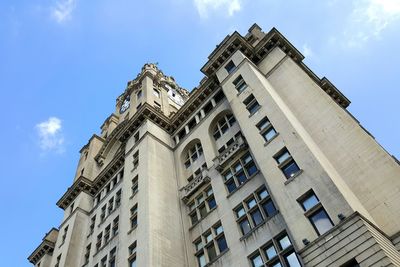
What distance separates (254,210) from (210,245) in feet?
14.9

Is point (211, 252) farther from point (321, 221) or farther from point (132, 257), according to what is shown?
point (321, 221)

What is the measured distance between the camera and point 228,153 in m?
33.1

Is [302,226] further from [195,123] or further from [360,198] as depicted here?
[195,123]

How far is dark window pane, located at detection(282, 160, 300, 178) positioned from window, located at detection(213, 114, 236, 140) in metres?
12.6

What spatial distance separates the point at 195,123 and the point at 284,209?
22335 millimetres

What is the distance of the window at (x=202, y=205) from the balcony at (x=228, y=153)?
233 centimetres

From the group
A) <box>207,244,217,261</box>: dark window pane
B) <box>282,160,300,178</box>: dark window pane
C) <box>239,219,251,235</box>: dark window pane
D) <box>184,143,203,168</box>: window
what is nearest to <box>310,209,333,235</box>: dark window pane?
<box>282,160,300,178</box>: dark window pane

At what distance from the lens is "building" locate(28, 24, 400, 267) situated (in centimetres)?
2080

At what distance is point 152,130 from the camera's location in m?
44.3

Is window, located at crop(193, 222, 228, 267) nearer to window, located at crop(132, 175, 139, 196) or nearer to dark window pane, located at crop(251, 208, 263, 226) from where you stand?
dark window pane, located at crop(251, 208, 263, 226)

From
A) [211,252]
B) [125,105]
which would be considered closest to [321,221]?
[211,252]

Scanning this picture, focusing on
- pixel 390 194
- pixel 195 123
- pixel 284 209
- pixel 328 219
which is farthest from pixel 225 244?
pixel 195 123

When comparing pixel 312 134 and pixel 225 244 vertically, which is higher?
pixel 312 134

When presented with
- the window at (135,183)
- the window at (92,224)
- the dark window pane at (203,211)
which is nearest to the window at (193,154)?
the window at (135,183)
